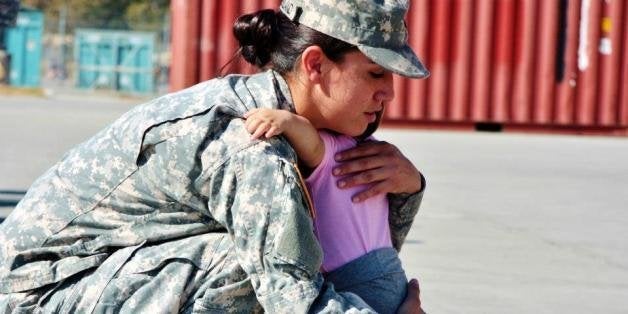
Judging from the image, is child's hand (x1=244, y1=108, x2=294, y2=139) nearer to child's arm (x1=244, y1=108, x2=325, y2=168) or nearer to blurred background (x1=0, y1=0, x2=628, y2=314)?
child's arm (x1=244, y1=108, x2=325, y2=168)

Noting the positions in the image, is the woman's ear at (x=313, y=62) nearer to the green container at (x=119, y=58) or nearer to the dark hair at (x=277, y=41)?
the dark hair at (x=277, y=41)

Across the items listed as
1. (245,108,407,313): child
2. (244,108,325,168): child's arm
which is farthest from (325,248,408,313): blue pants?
(244,108,325,168): child's arm

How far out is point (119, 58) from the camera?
33.9 meters

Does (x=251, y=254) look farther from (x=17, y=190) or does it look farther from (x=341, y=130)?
(x=17, y=190)

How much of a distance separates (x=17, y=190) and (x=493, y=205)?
3.05m

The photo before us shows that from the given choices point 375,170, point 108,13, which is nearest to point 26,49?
point 108,13

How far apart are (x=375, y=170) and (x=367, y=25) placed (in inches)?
17.7

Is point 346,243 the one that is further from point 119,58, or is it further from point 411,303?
point 119,58

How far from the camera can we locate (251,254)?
118 inches

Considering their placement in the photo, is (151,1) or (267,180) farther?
(151,1)

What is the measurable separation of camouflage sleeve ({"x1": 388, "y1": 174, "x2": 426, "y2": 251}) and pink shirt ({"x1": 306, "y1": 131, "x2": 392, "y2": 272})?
0.72 feet

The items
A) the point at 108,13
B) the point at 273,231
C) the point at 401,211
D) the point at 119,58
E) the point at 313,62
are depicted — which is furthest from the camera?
the point at 108,13

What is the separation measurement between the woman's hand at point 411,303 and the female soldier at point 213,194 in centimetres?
27

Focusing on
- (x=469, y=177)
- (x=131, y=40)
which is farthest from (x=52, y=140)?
(x=131, y=40)
